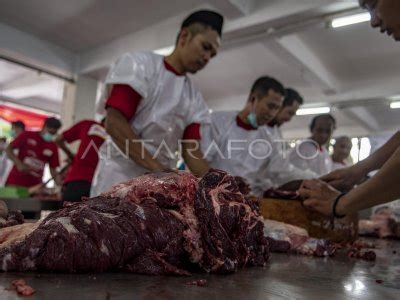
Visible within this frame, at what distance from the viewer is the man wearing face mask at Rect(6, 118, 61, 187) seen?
5.55 meters

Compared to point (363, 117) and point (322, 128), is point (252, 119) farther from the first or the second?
point (363, 117)

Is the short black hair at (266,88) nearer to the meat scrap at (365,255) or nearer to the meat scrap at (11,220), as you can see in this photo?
the meat scrap at (365,255)

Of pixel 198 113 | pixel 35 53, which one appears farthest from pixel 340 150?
pixel 35 53

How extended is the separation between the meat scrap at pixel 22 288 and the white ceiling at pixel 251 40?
5073 mm

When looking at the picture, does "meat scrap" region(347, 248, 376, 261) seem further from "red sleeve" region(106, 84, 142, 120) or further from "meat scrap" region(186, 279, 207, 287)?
"red sleeve" region(106, 84, 142, 120)

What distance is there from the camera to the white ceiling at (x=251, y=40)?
564 centimetres

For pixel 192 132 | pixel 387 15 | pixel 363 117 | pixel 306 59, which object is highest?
pixel 306 59

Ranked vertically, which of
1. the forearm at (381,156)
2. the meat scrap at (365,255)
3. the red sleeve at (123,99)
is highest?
the red sleeve at (123,99)

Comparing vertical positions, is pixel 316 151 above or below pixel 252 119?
below

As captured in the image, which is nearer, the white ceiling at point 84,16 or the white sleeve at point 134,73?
the white sleeve at point 134,73

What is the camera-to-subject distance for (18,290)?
32.2 inches

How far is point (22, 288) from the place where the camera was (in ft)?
2.69

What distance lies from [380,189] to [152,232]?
3.26 ft

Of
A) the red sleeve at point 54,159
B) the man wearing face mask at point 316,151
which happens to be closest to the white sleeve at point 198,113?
the man wearing face mask at point 316,151
